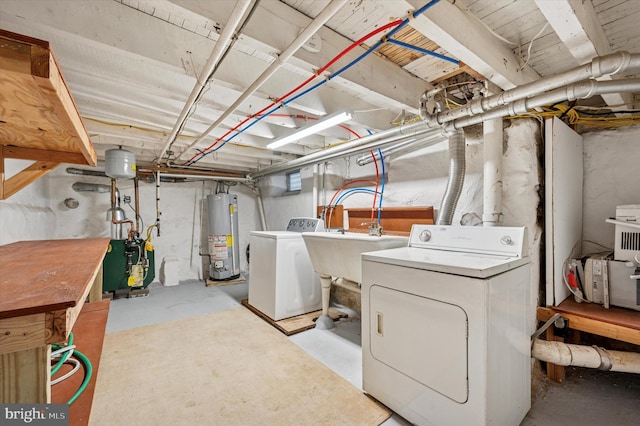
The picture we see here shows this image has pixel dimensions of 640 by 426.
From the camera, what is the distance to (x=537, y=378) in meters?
1.94

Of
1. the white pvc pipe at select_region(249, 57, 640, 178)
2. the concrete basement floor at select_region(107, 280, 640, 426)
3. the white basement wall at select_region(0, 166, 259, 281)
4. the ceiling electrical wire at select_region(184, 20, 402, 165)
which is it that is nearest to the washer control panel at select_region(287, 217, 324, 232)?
the white pvc pipe at select_region(249, 57, 640, 178)

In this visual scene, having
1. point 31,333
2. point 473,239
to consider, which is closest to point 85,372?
point 31,333

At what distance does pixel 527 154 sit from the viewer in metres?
1.91

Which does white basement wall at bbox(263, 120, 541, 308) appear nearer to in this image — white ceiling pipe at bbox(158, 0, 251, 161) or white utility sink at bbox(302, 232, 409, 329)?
white utility sink at bbox(302, 232, 409, 329)

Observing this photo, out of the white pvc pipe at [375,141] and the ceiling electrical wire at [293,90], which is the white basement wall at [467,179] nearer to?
the white pvc pipe at [375,141]

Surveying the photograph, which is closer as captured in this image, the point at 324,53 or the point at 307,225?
the point at 324,53

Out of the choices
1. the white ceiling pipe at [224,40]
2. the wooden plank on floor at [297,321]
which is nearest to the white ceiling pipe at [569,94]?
the white ceiling pipe at [224,40]

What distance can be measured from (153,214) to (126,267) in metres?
1.22

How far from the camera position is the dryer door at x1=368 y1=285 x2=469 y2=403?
1356 millimetres

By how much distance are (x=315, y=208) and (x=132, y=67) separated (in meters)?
2.75

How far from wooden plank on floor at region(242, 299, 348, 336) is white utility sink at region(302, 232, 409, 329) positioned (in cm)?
13

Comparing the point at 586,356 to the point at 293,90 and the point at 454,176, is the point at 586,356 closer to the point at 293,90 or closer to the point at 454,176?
the point at 454,176

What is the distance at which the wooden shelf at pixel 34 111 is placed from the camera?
0.58 metres

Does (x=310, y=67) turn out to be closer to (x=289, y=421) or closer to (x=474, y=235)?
(x=474, y=235)
